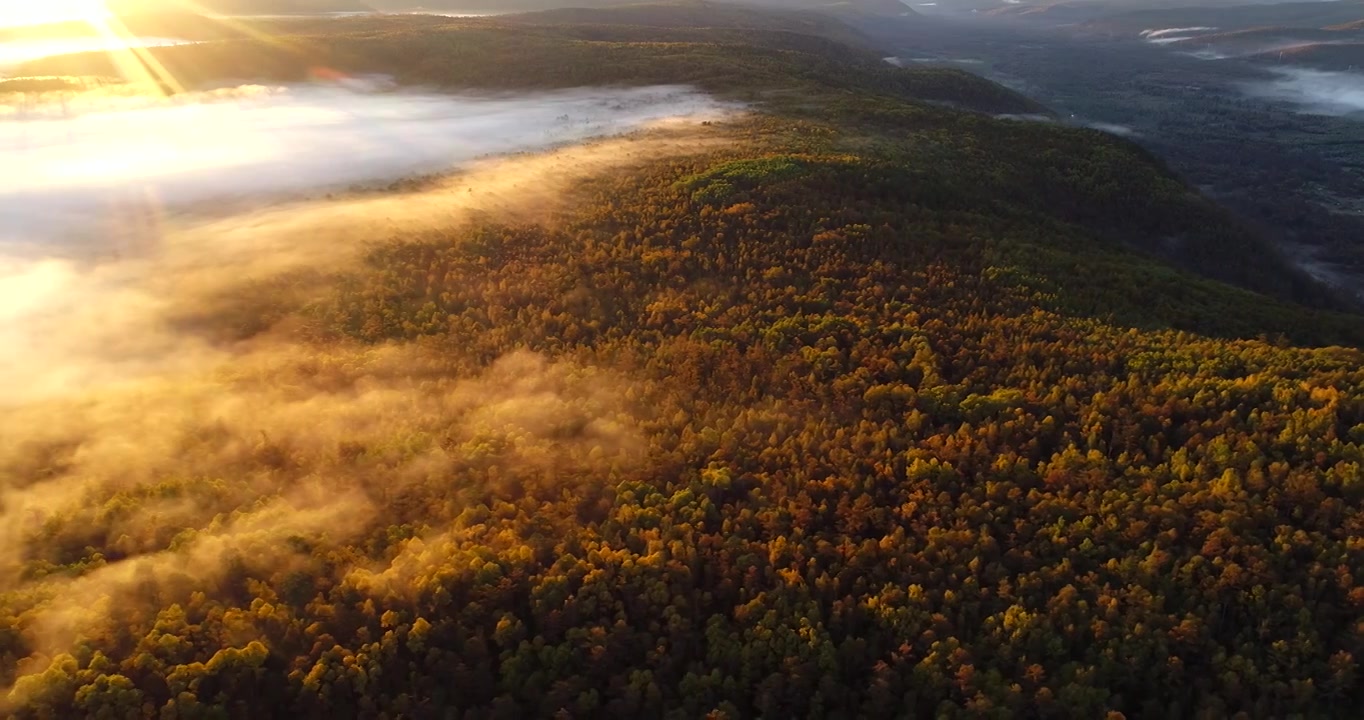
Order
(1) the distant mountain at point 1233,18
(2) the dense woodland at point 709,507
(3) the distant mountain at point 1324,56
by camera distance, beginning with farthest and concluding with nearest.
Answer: (1) the distant mountain at point 1233,18
(3) the distant mountain at point 1324,56
(2) the dense woodland at point 709,507

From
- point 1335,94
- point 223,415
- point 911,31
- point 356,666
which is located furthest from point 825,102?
point 911,31

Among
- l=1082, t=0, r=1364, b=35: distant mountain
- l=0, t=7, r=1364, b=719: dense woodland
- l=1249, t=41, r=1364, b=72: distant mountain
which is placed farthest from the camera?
l=1082, t=0, r=1364, b=35: distant mountain

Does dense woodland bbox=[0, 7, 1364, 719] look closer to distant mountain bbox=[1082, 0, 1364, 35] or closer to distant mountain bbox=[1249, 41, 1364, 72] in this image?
distant mountain bbox=[1249, 41, 1364, 72]

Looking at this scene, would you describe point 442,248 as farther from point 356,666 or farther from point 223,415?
point 356,666

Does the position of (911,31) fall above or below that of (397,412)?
above

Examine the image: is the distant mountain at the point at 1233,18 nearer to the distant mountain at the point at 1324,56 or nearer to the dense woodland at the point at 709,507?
the distant mountain at the point at 1324,56

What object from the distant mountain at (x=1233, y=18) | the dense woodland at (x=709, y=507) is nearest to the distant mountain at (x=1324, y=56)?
the distant mountain at (x=1233, y=18)

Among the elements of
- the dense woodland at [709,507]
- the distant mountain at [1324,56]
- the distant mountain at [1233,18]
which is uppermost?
the distant mountain at [1233,18]

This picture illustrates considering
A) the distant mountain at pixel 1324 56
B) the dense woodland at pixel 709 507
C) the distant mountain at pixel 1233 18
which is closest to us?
the dense woodland at pixel 709 507

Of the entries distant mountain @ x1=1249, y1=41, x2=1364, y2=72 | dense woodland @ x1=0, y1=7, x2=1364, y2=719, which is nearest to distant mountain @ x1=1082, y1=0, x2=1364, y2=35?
distant mountain @ x1=1249, y1=41, x2=1364, y2=72
